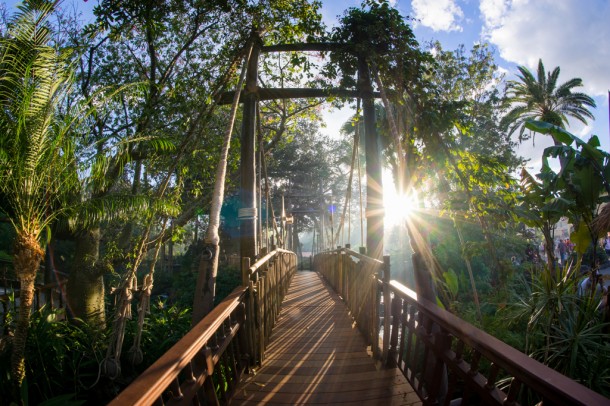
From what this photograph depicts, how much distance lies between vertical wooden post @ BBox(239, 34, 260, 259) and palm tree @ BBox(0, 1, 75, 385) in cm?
216

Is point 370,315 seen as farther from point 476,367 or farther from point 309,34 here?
point 309,34

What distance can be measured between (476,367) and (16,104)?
179 inches

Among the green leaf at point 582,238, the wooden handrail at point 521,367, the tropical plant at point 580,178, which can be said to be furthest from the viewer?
the green leaf at point 582,238

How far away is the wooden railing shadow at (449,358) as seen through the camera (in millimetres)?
1104

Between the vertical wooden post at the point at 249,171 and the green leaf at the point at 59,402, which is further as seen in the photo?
the vertical wooden post at the point at 249,171

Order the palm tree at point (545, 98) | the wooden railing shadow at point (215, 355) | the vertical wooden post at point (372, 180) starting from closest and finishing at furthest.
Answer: the wooden railing shadow at point (215, 355) < the vertical wooden post at point (372, 180) < the palm tree at point (545, 98)

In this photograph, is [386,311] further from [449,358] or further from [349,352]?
[449,358]

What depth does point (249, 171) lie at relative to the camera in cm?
515

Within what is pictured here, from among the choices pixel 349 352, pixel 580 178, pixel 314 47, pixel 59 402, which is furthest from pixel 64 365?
pixel 580 178

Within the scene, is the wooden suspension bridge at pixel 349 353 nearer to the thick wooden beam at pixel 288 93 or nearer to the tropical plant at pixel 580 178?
the thick wooden beam at pixel 288 93

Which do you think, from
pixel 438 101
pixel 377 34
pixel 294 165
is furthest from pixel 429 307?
pixel 294 165

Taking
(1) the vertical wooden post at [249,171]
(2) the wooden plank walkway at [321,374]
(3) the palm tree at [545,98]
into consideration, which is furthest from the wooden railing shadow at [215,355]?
(3) the palm tree at [545,98]

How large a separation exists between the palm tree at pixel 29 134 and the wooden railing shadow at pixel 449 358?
328cm

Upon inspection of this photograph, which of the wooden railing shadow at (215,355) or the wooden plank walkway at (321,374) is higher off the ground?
the wooden railing shadow at (215,355)
